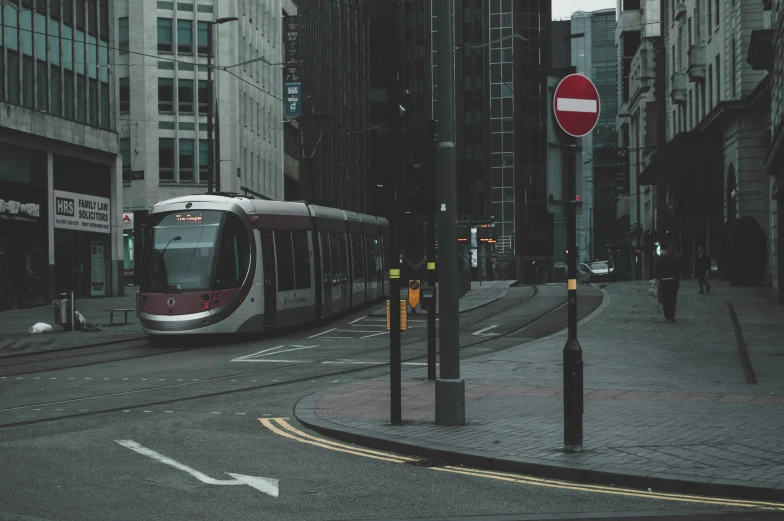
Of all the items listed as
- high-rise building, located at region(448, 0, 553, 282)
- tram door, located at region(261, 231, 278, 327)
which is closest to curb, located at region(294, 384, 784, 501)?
tram door, located at region(261, 231, 278, 327)

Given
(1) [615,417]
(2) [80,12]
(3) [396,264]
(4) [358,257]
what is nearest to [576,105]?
(3) [396,264]

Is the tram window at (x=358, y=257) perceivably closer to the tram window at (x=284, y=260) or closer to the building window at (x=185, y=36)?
the tram window at (x=284, y=260)

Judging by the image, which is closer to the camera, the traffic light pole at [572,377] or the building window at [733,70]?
the traffic light pole at [572,377]

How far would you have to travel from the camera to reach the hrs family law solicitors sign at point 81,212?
41844mm

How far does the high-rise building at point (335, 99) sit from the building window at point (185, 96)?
20.5ft

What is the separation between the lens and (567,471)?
8781 mm

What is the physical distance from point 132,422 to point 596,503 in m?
6.00

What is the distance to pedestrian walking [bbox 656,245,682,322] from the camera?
2702cm

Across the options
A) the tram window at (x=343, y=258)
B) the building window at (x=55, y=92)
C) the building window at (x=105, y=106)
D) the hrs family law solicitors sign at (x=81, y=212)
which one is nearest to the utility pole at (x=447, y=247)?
the tram window at (x=343, y=258)

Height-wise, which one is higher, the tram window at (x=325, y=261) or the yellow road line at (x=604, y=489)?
the tram window at (x=325, y=261)

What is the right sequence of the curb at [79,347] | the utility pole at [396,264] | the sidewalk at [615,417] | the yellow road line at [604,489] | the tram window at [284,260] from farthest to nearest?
1. the tram window at [284,260]
2. the curb at [79,347]
3. the utility pole at [396,264]
4. the sidewalk at [615,417]
5. the yellow road line at [604,489]

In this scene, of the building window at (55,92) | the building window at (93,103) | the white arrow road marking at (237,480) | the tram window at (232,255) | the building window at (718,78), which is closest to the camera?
the white arrow road marking at (237,480)

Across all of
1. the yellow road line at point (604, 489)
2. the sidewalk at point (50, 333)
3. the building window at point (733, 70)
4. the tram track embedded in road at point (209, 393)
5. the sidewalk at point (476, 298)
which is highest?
the building window at point (733, 70)

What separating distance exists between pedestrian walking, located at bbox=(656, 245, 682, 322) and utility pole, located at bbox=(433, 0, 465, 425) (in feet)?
53.4
